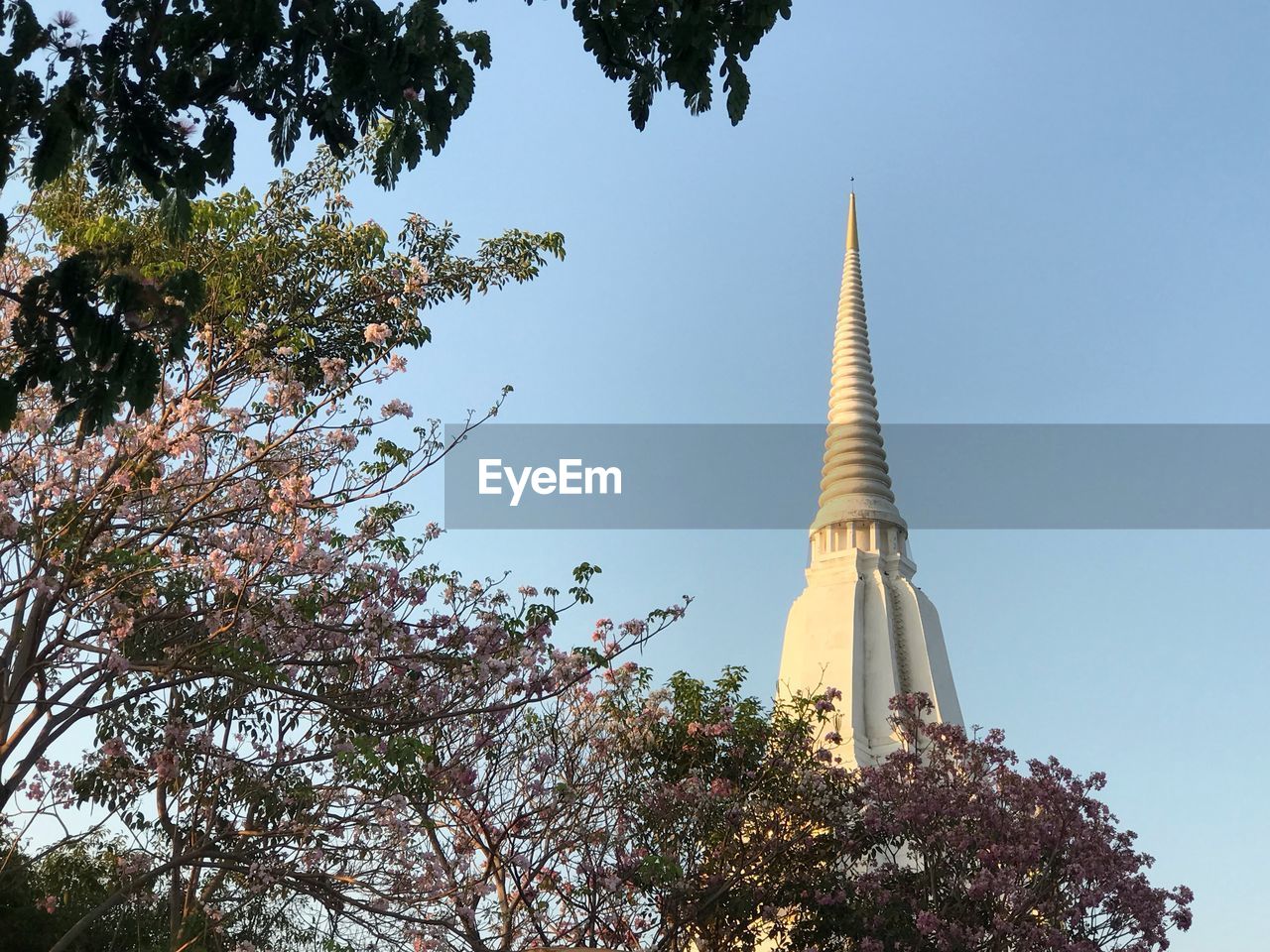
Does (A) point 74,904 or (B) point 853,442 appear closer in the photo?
(A) point 74,904

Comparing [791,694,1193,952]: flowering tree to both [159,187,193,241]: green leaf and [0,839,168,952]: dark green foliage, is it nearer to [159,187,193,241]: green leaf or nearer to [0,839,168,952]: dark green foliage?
[0,839,168,952]: dark green foliage

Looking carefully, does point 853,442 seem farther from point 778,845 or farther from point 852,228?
point 778,845

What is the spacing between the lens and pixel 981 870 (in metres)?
→ 15.0

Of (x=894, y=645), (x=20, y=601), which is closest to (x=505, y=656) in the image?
(x=20, y=601)

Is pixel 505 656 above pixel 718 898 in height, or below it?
above

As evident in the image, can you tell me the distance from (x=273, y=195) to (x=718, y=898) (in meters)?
8.81

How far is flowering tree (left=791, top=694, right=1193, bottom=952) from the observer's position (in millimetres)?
14875

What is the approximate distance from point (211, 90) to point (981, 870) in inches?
494

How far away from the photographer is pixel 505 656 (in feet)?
35.9

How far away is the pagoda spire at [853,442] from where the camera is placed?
3616 centimetres

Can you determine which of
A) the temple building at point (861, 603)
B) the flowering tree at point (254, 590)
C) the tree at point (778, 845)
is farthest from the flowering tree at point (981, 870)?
the temple building at point (861, 603)

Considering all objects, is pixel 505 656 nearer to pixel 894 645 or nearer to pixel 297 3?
pixel 297 3

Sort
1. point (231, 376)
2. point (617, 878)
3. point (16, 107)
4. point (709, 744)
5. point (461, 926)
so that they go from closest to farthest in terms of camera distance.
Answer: point (16, 107)
point (231, 376)
point (461, 926)
point (617, 878)
point (709, 744)

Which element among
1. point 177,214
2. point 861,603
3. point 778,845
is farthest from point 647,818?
point 861,603
